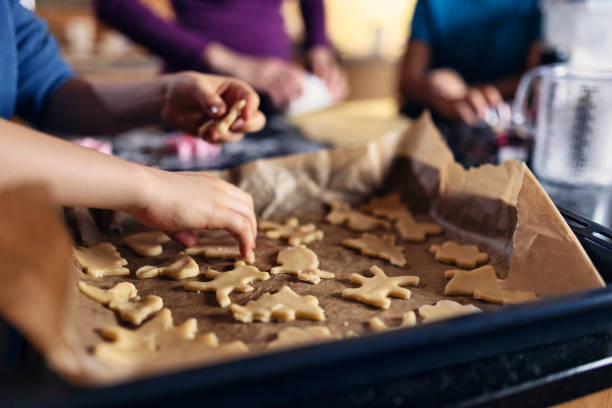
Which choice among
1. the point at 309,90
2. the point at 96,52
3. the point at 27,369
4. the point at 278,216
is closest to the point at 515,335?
the point at 27,369

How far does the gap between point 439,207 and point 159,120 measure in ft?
1.75

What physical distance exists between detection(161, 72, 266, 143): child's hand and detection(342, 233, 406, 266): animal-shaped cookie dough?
0.81 ft

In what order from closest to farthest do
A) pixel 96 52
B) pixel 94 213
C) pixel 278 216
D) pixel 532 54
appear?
1. pixel 94 213
2. pixel 278 216
3. pixel 532 54
4. pixel 96 52

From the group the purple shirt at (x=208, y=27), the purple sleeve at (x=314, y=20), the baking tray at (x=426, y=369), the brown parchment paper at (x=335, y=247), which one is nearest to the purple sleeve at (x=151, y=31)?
the purple shirt at (x=208, y=27)

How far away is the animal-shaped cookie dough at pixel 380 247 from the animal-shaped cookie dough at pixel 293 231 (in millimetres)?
54

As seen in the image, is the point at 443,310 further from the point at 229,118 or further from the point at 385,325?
the point at 229,118

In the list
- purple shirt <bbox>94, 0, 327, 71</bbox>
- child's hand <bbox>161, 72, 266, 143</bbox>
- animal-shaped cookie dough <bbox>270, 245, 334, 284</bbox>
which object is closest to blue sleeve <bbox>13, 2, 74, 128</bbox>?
child's hand <bbox>161, 72, 266, 143</bbox>

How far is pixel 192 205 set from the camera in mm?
630

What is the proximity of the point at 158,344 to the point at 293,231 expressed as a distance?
364mm

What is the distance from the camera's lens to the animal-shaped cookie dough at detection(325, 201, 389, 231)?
0.89 meters

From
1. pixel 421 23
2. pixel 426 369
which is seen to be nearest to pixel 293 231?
pixel 426 369

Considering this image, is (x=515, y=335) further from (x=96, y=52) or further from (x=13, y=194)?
(x=96, y=52)

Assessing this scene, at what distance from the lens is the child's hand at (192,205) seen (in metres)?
0.60

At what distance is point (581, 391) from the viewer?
505 mm
